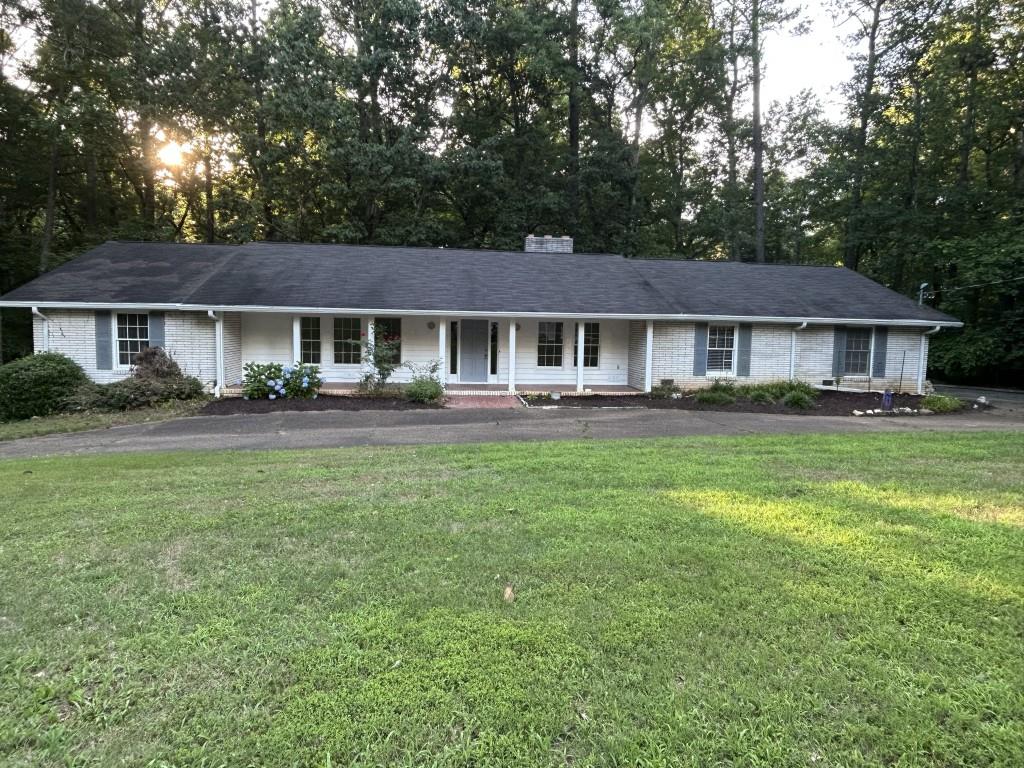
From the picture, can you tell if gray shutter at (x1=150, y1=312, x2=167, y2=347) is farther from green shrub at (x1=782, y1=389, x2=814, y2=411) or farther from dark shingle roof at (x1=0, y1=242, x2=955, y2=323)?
green shrub at (x1=782, y1=389, x2=814, y2=411)

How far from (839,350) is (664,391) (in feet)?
18.9

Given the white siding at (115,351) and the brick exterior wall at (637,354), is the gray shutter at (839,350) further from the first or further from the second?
the white siding at (115,351)

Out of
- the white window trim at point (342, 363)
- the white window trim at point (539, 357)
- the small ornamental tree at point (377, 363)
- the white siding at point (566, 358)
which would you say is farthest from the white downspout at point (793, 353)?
the white window trim at point (342, 363)

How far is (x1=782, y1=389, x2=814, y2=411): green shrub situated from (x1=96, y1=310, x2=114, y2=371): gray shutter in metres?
16.9

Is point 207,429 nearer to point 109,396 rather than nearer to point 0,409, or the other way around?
point 109,396

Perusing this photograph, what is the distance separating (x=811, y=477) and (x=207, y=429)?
9547 mm

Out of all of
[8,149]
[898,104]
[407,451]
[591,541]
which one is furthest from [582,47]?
[591,541]

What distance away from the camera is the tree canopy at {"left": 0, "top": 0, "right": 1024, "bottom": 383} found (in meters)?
20.0

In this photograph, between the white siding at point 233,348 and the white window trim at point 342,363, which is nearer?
the white siding at point 233,348

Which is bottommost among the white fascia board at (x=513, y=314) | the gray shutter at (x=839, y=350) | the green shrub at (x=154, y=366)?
the green shrub at (x=154, y=366)

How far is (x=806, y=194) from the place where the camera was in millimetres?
25734

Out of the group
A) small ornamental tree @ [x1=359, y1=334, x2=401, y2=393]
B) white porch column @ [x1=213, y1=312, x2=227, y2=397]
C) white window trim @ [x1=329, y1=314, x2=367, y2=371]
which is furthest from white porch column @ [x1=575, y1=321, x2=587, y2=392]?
white porch column @ [x1=213, y1=312, x2=227, y2=397]

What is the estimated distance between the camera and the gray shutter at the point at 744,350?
1553cm

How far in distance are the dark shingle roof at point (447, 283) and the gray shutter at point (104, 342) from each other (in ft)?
1.65
